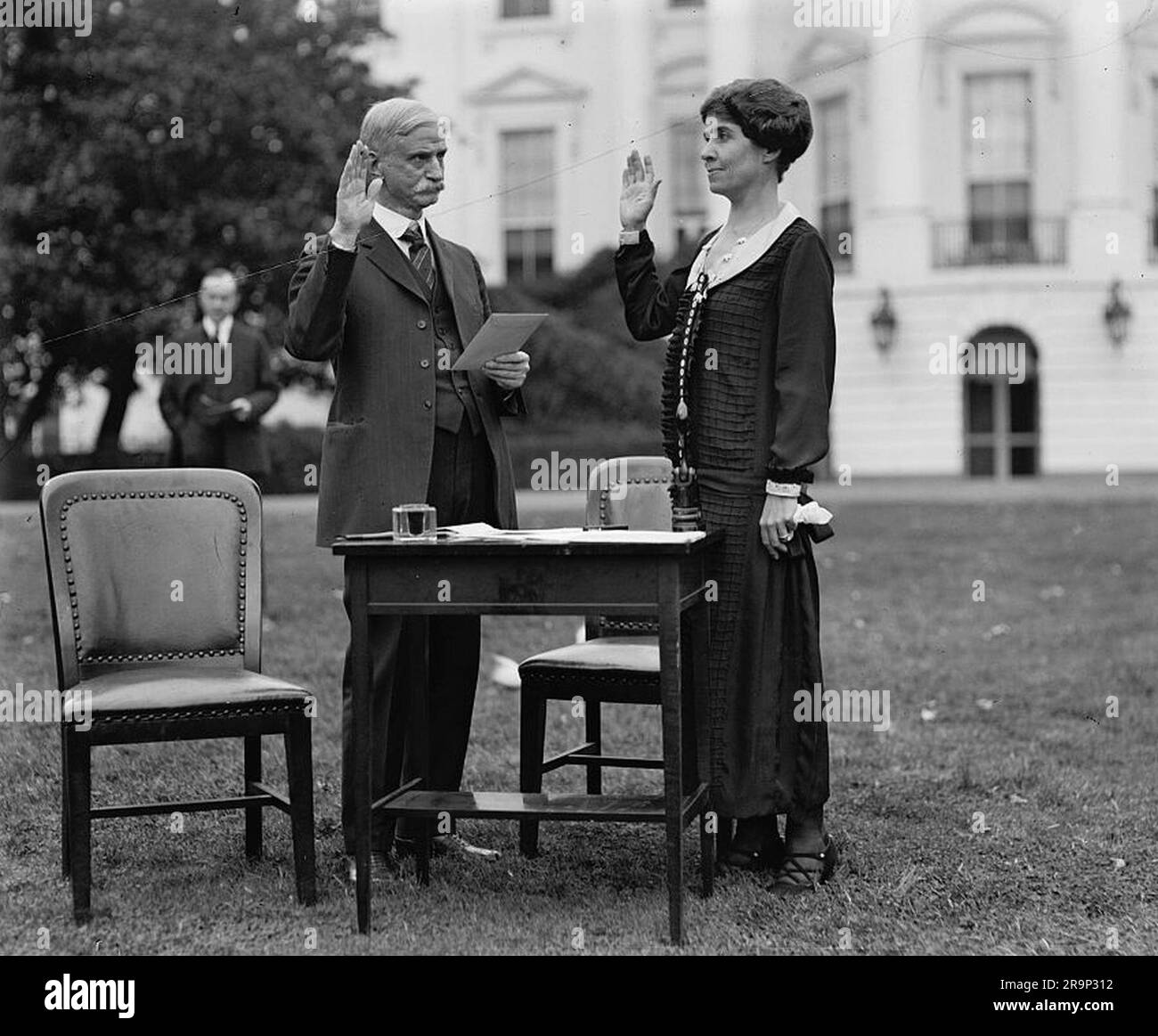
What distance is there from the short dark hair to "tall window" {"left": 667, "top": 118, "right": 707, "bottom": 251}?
22386 millimetres

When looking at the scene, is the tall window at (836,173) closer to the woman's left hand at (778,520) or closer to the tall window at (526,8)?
the tall window at (526,8)

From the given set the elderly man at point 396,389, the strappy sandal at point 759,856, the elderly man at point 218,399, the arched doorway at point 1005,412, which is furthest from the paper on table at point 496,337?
the arched doorway at point 1005,412

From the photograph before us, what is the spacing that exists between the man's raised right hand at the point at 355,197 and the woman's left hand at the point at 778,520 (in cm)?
141

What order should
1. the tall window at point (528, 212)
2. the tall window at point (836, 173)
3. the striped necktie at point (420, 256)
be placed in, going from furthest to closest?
1. the tall window at point (528, 212)
2. the tall window at point (836, 173)
3. the striped necktie at point (420, 256)

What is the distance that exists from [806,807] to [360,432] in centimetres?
174

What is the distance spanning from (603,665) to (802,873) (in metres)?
0.89

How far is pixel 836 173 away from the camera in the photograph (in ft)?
93.9

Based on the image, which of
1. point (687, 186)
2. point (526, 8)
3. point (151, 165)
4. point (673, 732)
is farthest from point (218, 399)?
point (526, 8)

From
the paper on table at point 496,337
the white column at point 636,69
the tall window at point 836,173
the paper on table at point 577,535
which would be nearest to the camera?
the paper on table at point 577,535

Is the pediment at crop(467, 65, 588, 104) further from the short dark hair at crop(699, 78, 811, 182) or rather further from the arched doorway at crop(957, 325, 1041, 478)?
the short dark hair at crop(699, 78, 811, 182)

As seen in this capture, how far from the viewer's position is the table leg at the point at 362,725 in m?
4.45

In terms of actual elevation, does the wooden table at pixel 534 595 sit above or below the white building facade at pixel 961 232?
below

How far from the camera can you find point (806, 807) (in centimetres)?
501
